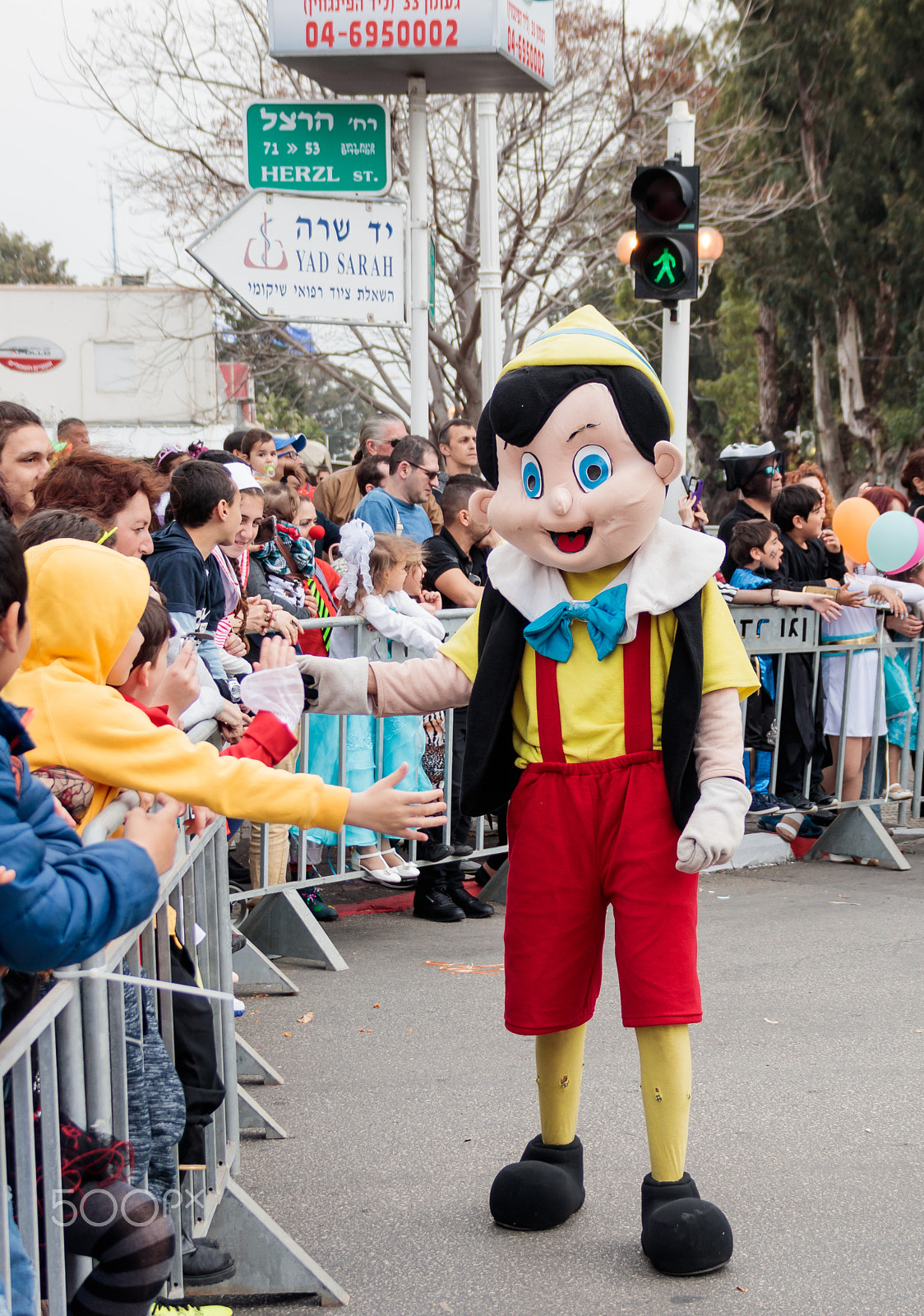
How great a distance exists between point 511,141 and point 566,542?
1340 centimetres

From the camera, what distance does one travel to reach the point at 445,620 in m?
6.05

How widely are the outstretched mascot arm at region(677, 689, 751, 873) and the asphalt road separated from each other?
0.94 meters

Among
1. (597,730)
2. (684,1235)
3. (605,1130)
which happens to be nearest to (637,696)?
(597,730)

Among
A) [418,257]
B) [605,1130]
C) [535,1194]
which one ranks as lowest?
[605,1130]

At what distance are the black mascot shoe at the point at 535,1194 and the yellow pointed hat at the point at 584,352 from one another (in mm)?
1819

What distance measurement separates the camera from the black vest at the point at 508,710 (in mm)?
3098

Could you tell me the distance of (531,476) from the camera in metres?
3.27

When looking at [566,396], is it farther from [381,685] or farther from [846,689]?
[846,689]

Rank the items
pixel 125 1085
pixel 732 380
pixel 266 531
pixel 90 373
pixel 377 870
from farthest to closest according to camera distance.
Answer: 1. pixel 90 373
2. pixel 732 380
3. pixel 266 531
4. pixel 377 870
5. pixel 125 1085

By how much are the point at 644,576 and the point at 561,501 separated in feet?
0.87

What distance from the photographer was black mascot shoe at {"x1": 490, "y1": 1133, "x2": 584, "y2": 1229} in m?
3.22

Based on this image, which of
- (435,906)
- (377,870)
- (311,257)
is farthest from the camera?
(311,257)

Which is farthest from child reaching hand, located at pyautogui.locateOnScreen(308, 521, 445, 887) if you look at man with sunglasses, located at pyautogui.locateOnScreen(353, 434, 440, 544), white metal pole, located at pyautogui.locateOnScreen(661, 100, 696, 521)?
white metal pole, located at pyautogui.locateOnScreen(661, 100, 696, 521)

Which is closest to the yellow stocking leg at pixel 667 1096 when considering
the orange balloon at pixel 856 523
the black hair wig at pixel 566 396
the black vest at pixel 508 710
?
the black vest at pixel 508 710
